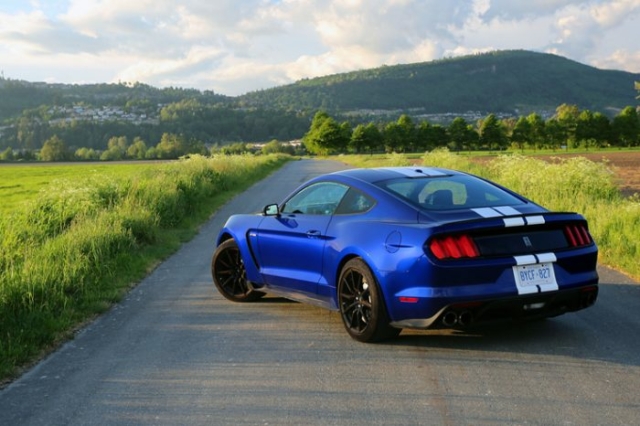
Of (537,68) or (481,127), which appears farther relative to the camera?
(537,68)

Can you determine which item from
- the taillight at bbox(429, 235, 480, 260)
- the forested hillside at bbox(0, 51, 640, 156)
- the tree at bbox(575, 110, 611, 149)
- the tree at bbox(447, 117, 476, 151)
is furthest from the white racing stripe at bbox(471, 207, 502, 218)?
the tree at bbox(447, 117, 476, 151)

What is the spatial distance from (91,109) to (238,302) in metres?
162

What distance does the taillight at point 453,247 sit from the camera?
522cm

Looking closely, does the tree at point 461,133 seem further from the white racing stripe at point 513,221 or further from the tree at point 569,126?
the white racing stripe at point 513,221

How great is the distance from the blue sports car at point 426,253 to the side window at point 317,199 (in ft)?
0.05

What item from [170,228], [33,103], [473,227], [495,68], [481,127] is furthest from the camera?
[495,68]

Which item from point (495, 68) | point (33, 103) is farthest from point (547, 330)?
point (495, 68)

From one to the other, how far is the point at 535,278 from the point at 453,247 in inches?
28.4

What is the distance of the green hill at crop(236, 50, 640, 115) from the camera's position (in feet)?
586

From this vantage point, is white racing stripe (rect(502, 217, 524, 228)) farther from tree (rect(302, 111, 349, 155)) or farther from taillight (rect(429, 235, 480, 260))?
tree (rect(302, 111, 349, 155))

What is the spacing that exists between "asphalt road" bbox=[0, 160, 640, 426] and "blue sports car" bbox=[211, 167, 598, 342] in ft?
1.07

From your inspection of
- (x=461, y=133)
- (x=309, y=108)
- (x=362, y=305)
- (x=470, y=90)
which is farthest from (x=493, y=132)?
(x=362, y=305)

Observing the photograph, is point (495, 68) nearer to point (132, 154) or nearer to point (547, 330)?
point (132, 154)

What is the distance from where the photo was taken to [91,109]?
15938cm
